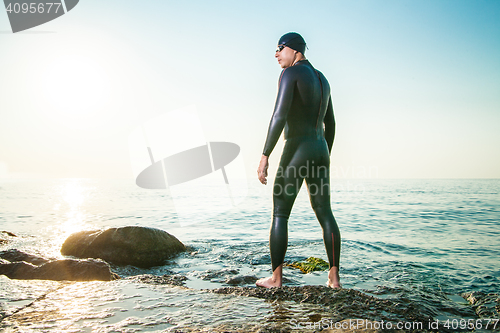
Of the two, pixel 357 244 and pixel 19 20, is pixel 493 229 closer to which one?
pixel 357 244

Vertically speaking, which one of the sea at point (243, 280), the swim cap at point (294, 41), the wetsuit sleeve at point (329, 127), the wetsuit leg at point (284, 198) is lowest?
the sea at point (243, 280)

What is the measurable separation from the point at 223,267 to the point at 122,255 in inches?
72.1

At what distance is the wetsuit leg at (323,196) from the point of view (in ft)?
10.2

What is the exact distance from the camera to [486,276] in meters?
4.05

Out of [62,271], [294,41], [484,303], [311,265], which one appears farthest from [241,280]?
[294,41]

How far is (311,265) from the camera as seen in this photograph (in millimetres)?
4379

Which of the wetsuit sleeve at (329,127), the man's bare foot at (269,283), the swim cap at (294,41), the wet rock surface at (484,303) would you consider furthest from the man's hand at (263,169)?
the wet rock surface at (484,303)

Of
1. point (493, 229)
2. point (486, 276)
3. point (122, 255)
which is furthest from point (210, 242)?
point (493, 229)

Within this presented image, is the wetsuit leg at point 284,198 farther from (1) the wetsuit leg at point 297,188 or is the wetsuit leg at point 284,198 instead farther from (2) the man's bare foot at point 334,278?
(2) the man's bare foot at point 334,278

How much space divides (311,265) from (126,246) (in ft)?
9.95

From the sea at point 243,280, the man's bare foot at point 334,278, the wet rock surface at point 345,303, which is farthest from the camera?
the man's bare foot at point 334,278

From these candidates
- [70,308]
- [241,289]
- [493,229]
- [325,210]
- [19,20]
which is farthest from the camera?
[493,229]

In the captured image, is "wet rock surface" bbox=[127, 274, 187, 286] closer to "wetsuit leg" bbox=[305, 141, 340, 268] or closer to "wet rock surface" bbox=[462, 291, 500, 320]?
"wetsuit leg" bbox=[305, 141, 340, 268]

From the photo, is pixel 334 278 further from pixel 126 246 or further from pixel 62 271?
pixel 126 246
